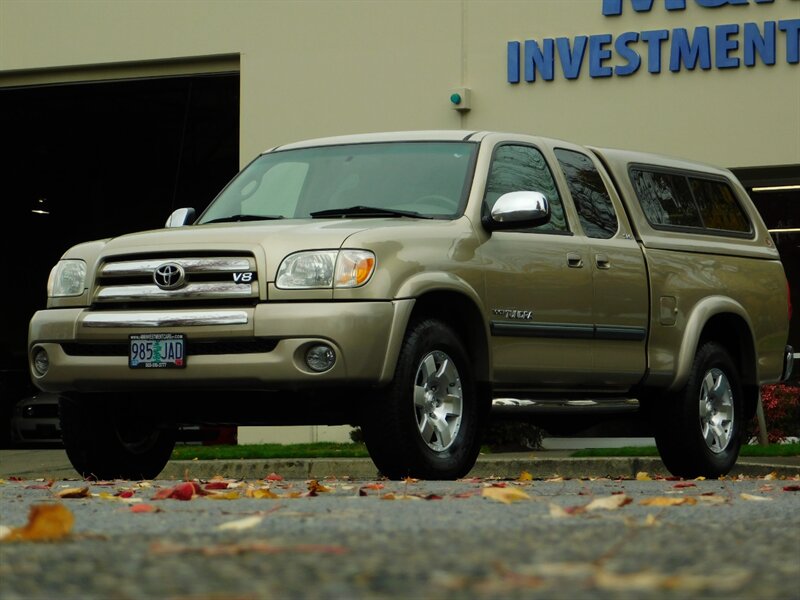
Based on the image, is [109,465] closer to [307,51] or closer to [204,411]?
[204,411]

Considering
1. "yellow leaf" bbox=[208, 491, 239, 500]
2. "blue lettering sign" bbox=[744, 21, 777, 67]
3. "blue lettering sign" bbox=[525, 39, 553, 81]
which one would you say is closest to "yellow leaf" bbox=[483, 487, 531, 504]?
"yellow leaf" bbox=[208, 491, 239, 500]

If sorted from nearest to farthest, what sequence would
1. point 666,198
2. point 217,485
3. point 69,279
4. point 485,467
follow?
1. point 217,485
2. point 69,279
3. point 666,198
4. point 485,467

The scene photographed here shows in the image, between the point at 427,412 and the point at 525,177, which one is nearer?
the point at 427,412

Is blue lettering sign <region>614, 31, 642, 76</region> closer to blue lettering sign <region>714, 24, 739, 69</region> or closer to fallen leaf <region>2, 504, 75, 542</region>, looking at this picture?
blue lettering sign <region>714, 24, 739, 69</region>

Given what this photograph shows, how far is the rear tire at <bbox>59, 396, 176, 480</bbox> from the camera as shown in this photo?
333 inches

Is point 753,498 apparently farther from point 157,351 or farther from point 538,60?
point 538,60

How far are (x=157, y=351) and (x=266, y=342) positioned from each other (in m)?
0.56

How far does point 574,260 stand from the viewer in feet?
29.0

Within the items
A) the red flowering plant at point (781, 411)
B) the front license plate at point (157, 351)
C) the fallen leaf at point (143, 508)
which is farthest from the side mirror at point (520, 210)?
the red flowering plant at point (781, 411)

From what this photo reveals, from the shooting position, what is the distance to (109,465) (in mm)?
8562

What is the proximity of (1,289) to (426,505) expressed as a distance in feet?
95.7

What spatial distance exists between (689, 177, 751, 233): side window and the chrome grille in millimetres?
3817

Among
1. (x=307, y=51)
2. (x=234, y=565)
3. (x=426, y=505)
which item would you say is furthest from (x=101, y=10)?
(x=234, y=565)

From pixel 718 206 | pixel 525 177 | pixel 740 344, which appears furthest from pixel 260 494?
pixel 718 206
